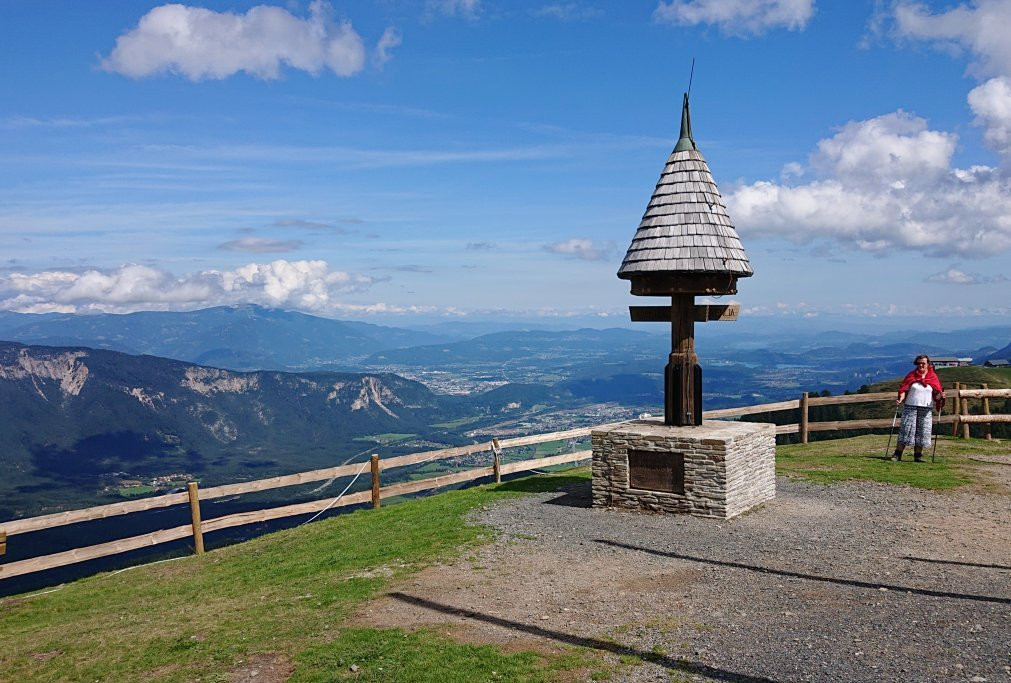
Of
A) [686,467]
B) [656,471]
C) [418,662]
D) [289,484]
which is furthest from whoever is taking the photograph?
[289,484]

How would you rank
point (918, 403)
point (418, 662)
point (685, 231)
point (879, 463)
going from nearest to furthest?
point (418, 662) < point (685, 231) < point (918, 403) < point (879, 463)

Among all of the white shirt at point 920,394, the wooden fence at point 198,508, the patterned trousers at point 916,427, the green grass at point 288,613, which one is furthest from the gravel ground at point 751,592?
the patterned trousers at point 916,427

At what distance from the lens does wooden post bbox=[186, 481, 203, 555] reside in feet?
44.8

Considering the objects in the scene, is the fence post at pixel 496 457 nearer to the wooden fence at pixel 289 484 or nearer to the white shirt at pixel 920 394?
the wooden fence at pixel 289 484

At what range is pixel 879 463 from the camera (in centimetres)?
1791

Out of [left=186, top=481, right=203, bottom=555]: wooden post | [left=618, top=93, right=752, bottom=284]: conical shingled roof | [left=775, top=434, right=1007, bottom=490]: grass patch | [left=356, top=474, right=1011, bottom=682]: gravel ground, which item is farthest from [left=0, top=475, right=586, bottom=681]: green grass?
[left=775, top=434, right=1007, bottom=490]: grass patch

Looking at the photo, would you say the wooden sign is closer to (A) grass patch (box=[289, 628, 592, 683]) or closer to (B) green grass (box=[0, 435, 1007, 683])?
(B) green grass (box=[0, 435, 1007, 683])

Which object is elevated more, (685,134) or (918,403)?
(685,134)

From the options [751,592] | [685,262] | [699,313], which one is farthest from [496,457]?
[751,592]

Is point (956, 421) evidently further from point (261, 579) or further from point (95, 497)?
point (95, 497)

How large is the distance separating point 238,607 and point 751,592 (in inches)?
265

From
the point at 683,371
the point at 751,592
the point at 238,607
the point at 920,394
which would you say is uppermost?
the point at 683,371

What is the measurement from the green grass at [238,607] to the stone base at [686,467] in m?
2.81

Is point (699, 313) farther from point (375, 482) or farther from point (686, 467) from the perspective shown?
point (375, 482)
